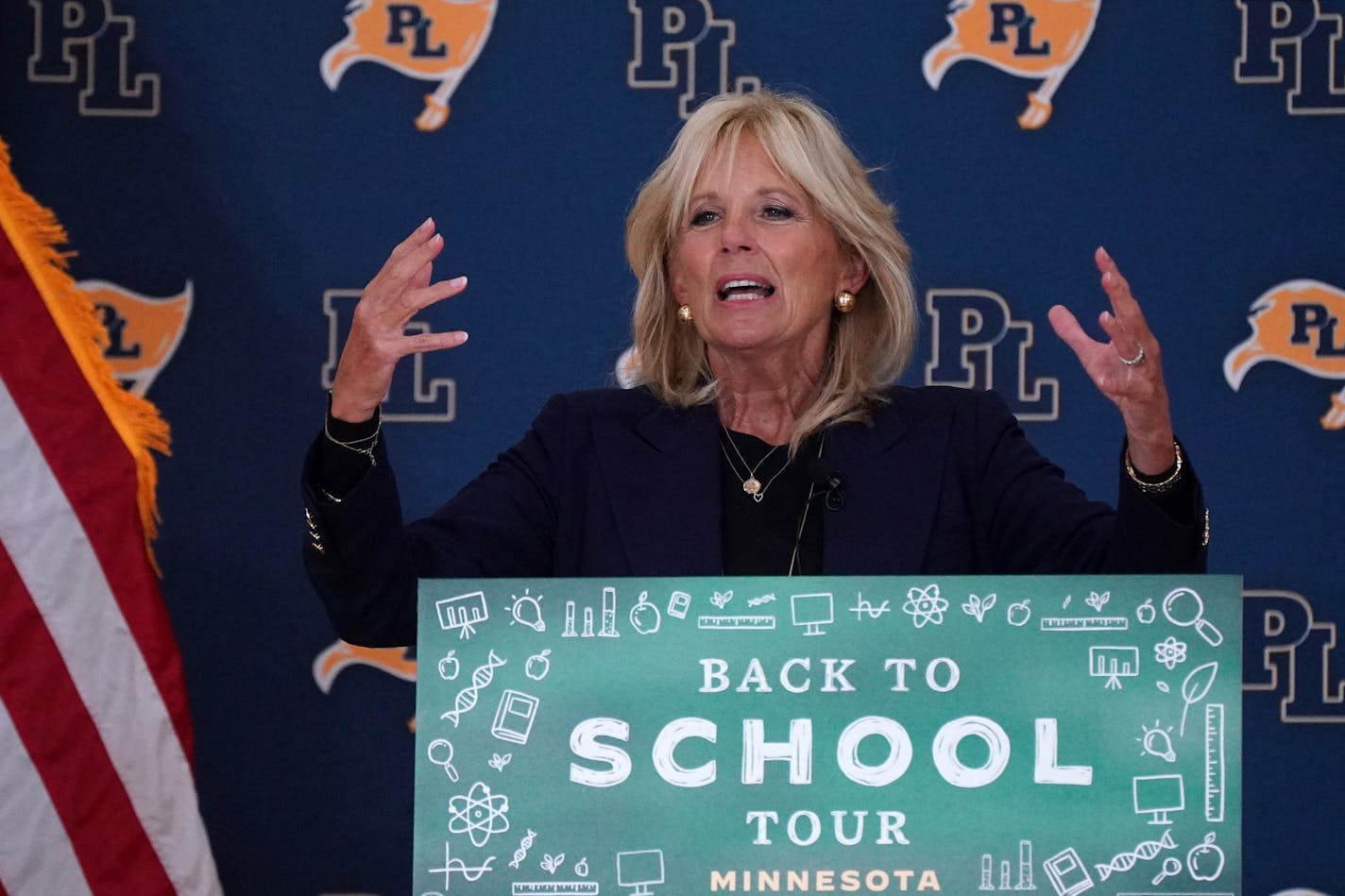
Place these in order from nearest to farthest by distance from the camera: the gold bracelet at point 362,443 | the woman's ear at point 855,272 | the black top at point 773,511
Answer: the gold bracelet at point 362,443 → the black top at point 773,511 → the woman's ear at point 855,272

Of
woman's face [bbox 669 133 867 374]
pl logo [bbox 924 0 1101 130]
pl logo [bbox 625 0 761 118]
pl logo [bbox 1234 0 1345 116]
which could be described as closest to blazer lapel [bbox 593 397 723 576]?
woman's face [bbox 669 133 867 374]

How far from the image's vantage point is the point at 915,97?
307 centimetres

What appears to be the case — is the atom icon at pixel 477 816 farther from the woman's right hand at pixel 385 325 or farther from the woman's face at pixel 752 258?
the woman's face at pixel 752 258

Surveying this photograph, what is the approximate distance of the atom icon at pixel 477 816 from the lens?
139 cm

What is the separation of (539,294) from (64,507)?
40.8 inches

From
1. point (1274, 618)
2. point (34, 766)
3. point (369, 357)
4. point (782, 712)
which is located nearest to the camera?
point (782, 712)

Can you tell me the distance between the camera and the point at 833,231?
2113 millimetres

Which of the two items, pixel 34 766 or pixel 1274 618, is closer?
pixel 34 766

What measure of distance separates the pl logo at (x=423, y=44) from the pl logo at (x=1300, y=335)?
5.17 ft

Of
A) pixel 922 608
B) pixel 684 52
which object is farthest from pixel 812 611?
pixel 684 52

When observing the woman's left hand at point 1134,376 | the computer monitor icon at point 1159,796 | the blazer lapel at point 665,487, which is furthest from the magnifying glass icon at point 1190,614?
the blazer lapel at point 665,487

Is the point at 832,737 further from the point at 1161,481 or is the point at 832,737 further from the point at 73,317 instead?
the point at 73,317

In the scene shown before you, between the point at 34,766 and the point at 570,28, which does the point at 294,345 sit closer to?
the point at 570,28

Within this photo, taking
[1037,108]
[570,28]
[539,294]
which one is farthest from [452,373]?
[1037,108]
